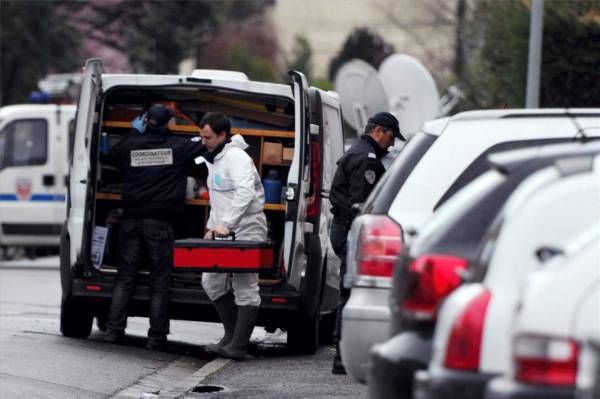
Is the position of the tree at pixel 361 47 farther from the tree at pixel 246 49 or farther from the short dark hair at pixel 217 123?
the short dark hair at pixel 217 123

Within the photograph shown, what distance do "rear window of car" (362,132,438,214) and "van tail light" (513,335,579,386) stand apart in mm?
3297

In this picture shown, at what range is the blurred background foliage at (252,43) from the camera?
2462cm

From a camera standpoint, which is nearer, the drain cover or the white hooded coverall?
the drain cover

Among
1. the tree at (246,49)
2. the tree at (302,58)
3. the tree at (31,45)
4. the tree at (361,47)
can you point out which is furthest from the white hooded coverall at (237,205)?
the tree at (302,58)

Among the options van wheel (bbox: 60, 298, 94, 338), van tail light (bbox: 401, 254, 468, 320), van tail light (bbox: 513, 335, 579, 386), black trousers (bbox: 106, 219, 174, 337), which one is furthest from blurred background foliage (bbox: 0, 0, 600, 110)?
van tail light (bbox: 513, 335, 579, 386)

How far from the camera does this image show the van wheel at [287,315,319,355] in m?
12.4

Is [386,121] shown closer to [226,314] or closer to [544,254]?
[226,314]

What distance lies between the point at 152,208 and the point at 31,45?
37.1 m

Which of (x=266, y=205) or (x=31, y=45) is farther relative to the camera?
(x=31, y=45)

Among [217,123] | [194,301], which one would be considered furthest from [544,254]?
[194,301]

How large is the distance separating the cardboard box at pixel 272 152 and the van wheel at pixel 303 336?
1424mm

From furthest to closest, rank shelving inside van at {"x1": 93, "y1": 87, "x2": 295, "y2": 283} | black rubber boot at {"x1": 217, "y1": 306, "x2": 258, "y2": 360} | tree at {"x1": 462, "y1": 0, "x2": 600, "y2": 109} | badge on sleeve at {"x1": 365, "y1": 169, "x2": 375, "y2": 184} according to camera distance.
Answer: tree at {"x1": 462, "y1": 0, "x2": 600, "y2": 109} → shelving inside van at {"x1": 93, "y1": 87, "x2": 295, "y2": 283} → black rubber boot at {"x1": 217, "y1": 306, "x2": 258, "y2": 360} → badge on sleeve at {"x1": 365, "y1": 169, "x2": 375, "y2": 184}

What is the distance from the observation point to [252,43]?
3334 inches

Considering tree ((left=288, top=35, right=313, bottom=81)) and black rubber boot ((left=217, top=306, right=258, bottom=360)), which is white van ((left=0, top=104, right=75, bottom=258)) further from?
tree ((left=288, top=35, right=313, bottom=81))
